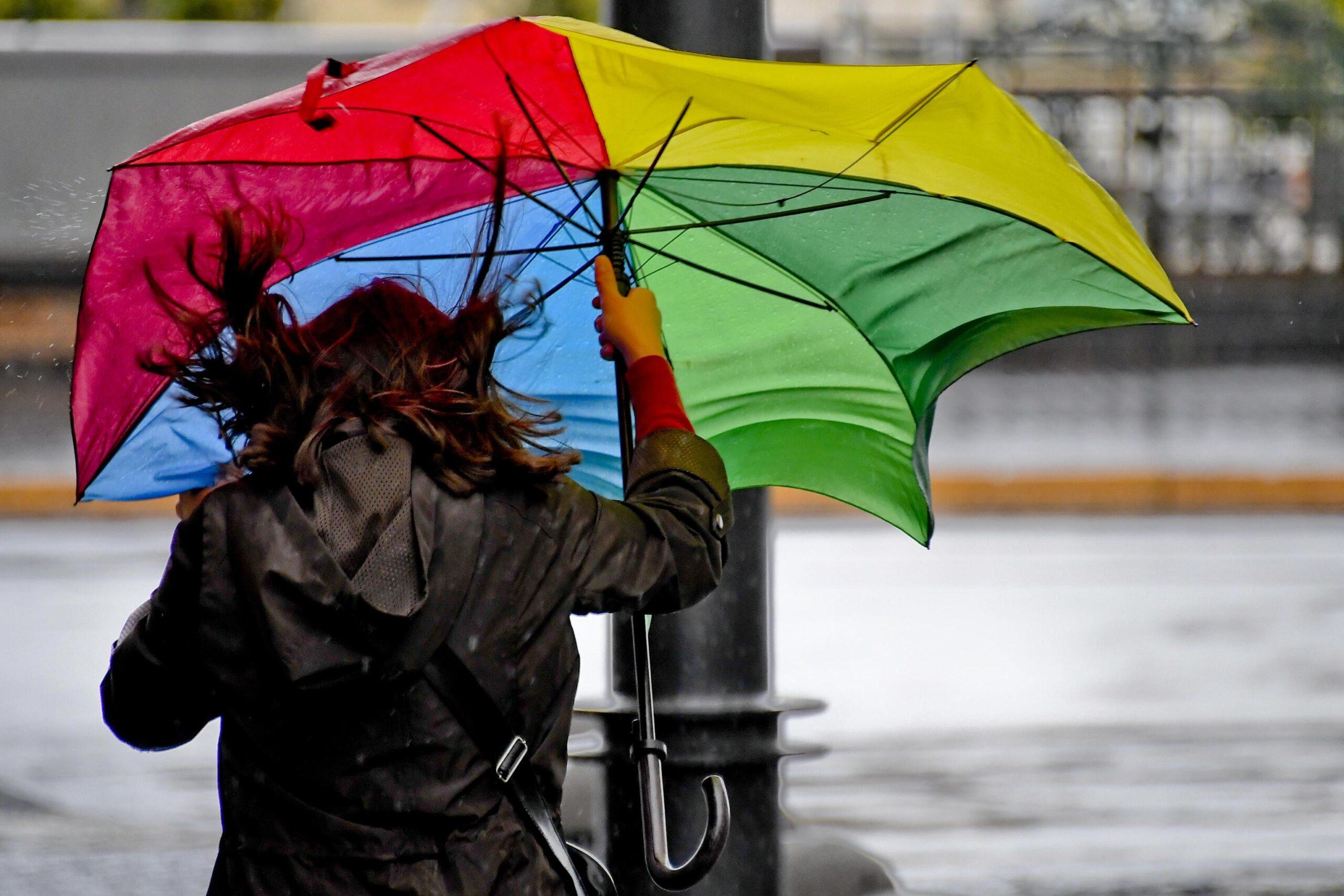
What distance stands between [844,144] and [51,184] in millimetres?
19634

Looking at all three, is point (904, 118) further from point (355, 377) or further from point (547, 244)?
point (355, 377)

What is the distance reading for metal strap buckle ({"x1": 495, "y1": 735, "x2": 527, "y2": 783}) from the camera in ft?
6.14

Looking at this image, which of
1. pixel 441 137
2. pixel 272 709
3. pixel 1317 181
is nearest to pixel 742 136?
pixel 441 137

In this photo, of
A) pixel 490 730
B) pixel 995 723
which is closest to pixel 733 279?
pixel 490 730

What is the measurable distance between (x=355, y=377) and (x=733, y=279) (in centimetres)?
106

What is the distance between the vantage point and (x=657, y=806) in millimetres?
2453

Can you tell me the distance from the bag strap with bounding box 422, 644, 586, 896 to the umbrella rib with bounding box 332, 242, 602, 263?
3.48ft

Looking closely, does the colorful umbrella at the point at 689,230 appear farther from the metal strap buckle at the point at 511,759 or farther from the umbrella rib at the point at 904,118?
the metal strap buckle at the point at 511,759

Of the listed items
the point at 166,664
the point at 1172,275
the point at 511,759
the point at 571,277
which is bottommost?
the point at 511,759

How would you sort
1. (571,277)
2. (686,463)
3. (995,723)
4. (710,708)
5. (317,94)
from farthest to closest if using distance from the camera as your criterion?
(995,723) < (710,708) < (571,277) < (317,94) < (686,463)

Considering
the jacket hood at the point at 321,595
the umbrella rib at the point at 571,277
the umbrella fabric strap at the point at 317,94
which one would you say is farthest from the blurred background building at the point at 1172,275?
the jacket hood at the point at 321,595

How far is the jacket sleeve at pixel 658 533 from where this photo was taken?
1.97 m

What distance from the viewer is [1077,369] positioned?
16219mm

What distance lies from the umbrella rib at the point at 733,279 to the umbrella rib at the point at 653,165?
11 cm
